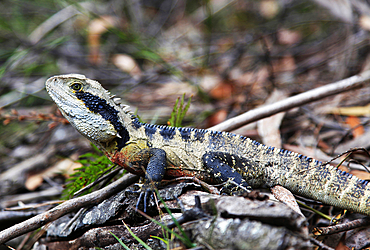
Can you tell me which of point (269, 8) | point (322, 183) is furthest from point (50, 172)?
point (269, 8)

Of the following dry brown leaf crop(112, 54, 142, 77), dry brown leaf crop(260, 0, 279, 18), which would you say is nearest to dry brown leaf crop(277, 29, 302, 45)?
dry brown leaf crop(260, 0, 279, 18)

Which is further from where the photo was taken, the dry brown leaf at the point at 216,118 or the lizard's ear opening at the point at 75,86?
the dry brown leaf at the point at 216,118

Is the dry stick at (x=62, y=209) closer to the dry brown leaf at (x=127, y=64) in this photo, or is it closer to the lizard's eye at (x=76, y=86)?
the lizard's eye at (x=76, y=86)

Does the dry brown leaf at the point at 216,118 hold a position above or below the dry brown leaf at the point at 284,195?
above

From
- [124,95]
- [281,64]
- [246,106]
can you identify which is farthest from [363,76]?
[124,95]

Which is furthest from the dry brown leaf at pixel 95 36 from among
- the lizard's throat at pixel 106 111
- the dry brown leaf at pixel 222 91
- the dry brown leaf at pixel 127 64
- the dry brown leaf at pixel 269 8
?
the dry brown leaf at pixel 269 8

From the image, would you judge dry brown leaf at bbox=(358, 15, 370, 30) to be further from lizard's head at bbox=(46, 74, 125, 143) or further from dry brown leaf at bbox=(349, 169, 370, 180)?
lizard's head at bbox=(46, 74, 125, 143)

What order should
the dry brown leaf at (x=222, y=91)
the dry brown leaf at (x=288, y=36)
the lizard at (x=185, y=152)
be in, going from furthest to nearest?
1. the dry brown leaf at (x=288, y=36)
2. the dry brown leaf at (x=222, y=91)
3. the lizard at (x=185, y=152)
